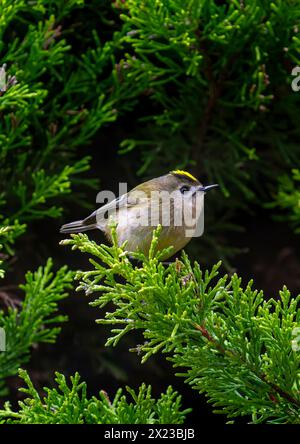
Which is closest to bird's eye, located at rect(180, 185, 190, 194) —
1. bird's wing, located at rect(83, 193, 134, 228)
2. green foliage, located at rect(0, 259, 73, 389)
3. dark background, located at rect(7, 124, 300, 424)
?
bird's wing, located at rect(83, 193, 134, 228)

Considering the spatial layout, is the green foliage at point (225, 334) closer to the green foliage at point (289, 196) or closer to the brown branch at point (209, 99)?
the brown branch at point (209, 99)

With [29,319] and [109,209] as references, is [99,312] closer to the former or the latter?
[109,209]

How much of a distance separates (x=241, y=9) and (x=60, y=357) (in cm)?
189

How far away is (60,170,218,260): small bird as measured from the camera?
2.85 metres

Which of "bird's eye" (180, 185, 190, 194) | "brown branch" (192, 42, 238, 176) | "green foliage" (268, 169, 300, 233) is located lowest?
"green foliage" (268, 169, 300, 233)

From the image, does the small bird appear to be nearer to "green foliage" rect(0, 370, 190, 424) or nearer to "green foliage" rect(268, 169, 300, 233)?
"green foliage" rect(268, 169, 300, 233)

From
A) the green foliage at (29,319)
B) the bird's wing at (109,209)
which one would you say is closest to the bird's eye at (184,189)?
the bird's wing at (109,209)

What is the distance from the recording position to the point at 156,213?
3025 millimetres

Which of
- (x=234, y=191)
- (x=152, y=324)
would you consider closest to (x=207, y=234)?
(x=234, y=191)

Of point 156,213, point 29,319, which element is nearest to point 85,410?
point 29,319

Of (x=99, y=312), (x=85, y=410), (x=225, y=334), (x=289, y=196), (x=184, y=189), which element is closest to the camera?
(x=225, y=334)

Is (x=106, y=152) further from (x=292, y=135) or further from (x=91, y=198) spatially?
(x=292, y=135)

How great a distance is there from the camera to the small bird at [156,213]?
285 cm

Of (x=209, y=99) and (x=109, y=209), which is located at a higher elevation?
(x=209, y=99)
